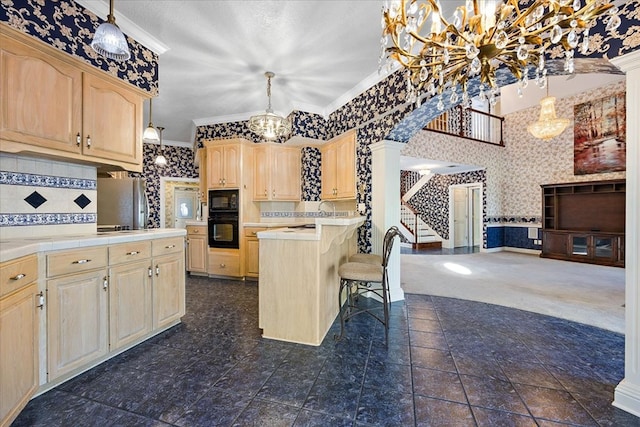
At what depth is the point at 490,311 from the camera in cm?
308

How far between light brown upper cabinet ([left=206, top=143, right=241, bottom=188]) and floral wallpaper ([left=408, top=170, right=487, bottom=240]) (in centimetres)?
682

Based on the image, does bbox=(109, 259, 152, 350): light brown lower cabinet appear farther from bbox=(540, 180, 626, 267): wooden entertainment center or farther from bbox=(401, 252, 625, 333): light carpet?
bbox=(540, 180, 626, 267): wooden entertainment center

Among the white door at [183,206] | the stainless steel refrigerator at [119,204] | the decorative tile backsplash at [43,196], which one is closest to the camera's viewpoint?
the decorative tile backsplash at [43,196]

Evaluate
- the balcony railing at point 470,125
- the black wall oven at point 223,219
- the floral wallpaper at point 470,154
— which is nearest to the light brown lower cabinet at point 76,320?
the black wall oven at point 223,219

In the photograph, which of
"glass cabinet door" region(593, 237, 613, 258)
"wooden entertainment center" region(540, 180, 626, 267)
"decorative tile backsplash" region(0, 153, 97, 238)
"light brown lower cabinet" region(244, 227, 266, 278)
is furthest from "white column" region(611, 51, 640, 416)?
"glass cabinet door" region(593, 237, 613, 258)

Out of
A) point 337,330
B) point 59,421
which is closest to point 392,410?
point 337,330

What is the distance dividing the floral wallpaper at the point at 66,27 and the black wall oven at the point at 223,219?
7.39 ft

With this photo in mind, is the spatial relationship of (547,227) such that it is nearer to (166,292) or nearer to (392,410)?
(392,410)

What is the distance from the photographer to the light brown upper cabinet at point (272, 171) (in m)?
4.74

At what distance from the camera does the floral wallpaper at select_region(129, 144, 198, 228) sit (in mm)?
6277

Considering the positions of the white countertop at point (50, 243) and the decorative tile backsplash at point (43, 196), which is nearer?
the white countertop at point (50, 243)

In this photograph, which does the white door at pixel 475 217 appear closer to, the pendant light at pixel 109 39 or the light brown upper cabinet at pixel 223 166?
the light brown upper cabinet at pixel 223 166

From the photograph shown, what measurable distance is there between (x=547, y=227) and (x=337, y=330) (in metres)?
7.06

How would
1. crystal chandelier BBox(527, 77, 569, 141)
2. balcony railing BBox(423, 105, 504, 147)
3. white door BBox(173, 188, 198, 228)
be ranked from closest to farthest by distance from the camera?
1. crystal chandelier BBox(527, 77, 569, 141)
2. balcony railing BBox(423, 105, 504, 147)
3. white door BBox(173, 188, 198, 228)
